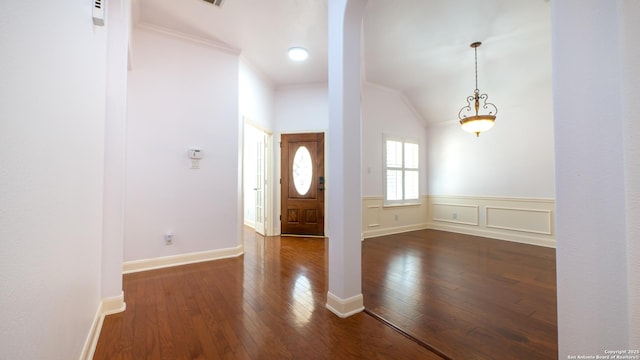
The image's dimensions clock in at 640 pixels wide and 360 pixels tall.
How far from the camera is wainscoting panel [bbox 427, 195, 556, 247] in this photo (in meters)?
4.10

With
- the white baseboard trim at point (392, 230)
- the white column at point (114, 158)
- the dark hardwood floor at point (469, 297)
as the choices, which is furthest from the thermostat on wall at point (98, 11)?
the white baseboard trim at point (392, 230)

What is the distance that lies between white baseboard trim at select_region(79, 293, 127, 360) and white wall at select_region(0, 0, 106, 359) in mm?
66

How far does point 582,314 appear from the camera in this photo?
76 centimetres

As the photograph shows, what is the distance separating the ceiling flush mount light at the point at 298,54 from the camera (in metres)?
3.53

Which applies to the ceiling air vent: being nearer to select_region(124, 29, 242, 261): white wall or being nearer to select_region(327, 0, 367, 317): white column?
select_region(124, 29, 242, 261): white wall

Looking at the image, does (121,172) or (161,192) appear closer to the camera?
(121,172)

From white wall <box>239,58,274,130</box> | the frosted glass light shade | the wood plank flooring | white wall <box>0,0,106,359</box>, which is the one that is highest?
white wall <box>239,58,274,130</box>

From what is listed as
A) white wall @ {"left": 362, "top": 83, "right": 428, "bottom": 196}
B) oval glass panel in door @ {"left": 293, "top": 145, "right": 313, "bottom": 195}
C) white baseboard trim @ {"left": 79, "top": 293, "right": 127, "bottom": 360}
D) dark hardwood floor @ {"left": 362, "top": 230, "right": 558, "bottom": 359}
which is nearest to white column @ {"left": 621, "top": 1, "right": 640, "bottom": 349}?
dark hardwood floor @ {"left": 362, "top": 230, "right": 558, "bottom": 359}

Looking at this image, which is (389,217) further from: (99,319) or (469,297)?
A: (99,319)

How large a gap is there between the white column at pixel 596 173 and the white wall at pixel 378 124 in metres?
3.90

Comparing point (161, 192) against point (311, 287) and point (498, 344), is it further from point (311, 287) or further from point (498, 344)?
point (498, 344)

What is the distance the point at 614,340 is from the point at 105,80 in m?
2.97

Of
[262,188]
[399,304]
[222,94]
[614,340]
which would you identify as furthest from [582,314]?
[262,188]

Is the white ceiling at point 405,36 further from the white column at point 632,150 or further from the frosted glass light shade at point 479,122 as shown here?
the white column at point 632,150
